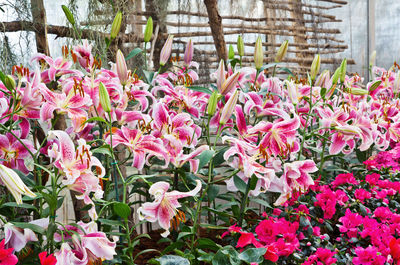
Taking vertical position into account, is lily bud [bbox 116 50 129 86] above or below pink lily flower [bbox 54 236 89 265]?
above

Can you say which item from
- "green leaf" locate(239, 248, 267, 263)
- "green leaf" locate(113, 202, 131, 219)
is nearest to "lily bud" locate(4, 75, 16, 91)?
"green leaf" locate(113, 202, 131, 219)

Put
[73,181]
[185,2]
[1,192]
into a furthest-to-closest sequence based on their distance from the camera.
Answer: [185,2] < [1,192] < [73,181]

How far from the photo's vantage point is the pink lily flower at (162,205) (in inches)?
27.8

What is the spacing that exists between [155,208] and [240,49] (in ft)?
2.11

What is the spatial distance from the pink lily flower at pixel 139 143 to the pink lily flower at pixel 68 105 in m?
0.07

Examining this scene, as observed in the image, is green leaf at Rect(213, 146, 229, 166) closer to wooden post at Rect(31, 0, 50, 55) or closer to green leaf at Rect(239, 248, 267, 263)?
green leaf at Rect(239, 248, 267, 263)

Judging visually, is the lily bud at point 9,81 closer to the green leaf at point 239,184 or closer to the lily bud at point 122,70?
the lily bud at point 122,70

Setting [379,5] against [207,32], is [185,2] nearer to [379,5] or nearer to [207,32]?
[207,32]

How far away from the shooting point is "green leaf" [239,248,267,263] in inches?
29.9

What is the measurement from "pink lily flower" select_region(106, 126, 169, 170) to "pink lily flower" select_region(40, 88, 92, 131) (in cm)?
7

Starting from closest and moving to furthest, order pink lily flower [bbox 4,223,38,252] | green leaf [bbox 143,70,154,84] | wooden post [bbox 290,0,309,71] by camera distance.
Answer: pink lily flower [bbox 4,223,38,252] → green leaf [bbox 143,70,154,84] → wooden post [bbox 290,0,309,71]

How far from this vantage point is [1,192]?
3.74 ft

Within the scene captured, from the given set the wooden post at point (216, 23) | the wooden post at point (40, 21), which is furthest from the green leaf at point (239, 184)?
the wooden post at point (216, 23)

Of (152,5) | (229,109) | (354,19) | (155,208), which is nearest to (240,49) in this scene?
(229,109)
